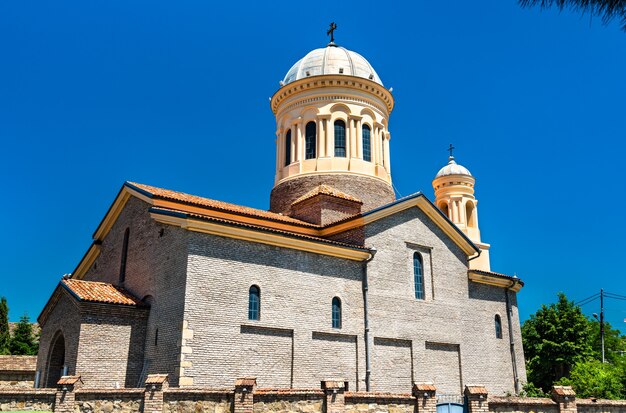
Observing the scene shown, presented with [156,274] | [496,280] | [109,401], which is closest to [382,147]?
[496,280]

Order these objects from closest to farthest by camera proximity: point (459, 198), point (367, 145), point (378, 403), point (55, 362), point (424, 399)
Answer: point (378, 403)
point (424, 399)
point (55, 362)
point (367, 145)
point (459, 198)

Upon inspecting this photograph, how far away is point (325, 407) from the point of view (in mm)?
12609

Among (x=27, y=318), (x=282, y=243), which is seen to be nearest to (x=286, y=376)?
(x=282, y=243)

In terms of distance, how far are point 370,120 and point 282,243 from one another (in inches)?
403

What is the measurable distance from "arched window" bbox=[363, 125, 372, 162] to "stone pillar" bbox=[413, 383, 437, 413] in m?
13.3

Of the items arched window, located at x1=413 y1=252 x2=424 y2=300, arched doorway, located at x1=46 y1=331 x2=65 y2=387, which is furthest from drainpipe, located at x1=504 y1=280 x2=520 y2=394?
arched doorway, located at x1=46 y1=331 x2=65 y2=387

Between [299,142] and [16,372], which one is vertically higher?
[299,142]

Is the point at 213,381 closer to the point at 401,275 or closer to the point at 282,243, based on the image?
the point at 282,243

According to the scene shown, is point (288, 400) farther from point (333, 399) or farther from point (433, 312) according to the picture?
point (433, 312)

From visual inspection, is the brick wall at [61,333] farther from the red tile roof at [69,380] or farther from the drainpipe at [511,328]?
the drainpipe at [511,328]

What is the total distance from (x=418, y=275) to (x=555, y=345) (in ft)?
47.4

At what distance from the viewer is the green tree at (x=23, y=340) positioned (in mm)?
34031

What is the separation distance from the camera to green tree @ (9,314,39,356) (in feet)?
112

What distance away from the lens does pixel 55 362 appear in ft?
57.9
